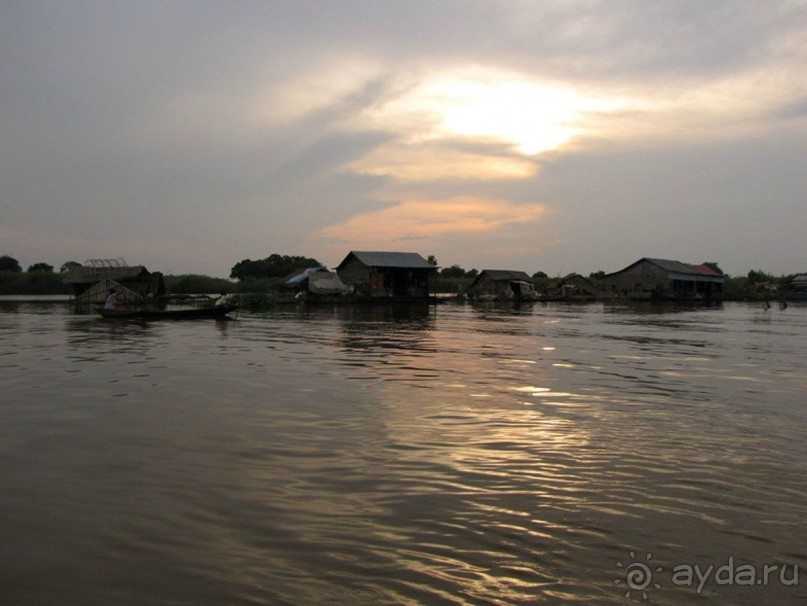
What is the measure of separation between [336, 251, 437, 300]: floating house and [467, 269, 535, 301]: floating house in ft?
32.6

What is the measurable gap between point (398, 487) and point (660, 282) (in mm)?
60961

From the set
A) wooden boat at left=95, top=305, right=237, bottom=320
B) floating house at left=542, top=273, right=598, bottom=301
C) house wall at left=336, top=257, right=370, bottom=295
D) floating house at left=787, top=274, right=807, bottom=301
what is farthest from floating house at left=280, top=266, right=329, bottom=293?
floating house at left=787, top=274, right=807, bottom=301

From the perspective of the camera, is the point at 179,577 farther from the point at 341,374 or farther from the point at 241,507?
the point at 341,374

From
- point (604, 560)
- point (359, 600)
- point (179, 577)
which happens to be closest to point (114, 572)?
point (179, 577)

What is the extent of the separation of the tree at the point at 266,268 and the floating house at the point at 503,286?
23550mm

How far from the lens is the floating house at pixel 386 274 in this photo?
48344mm

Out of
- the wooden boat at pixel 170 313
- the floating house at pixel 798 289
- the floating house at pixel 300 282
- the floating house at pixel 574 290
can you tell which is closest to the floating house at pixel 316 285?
the floating house at pixel 300 282

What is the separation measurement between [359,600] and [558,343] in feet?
55.2

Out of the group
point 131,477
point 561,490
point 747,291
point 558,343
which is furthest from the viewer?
point 747,291

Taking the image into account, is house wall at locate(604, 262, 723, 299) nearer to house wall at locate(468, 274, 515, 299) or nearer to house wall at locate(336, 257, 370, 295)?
house wall at locate(468, 274, 515, 299)

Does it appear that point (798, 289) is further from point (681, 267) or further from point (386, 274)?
point (386, 274)

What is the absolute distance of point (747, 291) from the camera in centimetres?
7131

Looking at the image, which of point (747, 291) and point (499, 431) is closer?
point (499, 431)

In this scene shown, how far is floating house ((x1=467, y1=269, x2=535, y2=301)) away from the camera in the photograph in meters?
60.0
